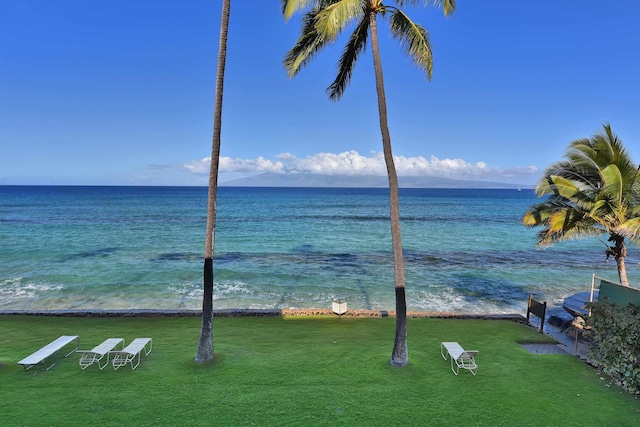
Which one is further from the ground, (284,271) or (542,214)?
(542,214)

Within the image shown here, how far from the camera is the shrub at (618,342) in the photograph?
783 centimetres

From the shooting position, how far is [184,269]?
23672mm

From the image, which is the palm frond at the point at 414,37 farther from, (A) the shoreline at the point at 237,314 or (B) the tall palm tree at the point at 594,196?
(A) the shoreline at the point at 237,314

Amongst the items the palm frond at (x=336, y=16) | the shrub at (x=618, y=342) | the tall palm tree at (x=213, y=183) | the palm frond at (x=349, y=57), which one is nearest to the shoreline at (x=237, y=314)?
the tall palm tree at (x=213, y=183)

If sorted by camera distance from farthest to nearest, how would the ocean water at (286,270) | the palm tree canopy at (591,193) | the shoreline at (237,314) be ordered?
the ocean water at (286,270) → the shoreline at (237,314) → the palm tree canopy at (591,193)

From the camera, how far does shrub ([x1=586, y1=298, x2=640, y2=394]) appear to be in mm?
7828

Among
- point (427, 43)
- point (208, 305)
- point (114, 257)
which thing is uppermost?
point (427, 43)

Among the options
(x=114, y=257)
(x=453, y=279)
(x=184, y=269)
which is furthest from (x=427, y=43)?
(x=114, y=257)

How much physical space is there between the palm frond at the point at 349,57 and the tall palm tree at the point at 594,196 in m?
6.96

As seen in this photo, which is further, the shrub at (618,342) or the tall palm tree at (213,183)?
the tall palm tree at (213,183)

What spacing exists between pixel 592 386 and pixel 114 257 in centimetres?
2877

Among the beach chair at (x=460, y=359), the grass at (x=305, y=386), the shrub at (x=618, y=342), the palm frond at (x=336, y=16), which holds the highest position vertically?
the palm frond at (x=336, y=16)

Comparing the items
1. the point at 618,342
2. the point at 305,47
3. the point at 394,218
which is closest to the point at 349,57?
the point at 305,47

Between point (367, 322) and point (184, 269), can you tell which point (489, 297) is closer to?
point (367, 322)
